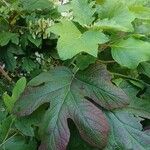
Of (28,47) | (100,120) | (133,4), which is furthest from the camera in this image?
(28,47)

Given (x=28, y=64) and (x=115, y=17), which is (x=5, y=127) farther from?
(x=115, y=17)

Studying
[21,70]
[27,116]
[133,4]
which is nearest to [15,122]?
[27,116]

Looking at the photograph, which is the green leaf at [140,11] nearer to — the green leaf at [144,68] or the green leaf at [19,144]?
the green leaf at [144,68]

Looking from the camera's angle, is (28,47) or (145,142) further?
(28,47)

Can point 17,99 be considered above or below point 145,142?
above

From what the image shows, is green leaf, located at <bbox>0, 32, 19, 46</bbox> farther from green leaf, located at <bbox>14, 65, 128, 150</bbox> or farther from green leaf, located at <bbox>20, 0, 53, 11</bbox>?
green leaf, located at <bbox>14, 65, 128, 150</bbox>

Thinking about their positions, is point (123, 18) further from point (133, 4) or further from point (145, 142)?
point (145, 142)

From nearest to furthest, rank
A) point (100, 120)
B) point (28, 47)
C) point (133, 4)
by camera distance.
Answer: point (100, 120) → point (133, 4) → point (28, 47)

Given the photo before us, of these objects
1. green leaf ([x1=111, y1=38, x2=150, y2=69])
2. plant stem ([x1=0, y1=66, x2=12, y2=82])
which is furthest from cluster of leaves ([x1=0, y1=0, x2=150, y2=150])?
plant stem ([x1=0, y1=66, x2=12, y2=82])
